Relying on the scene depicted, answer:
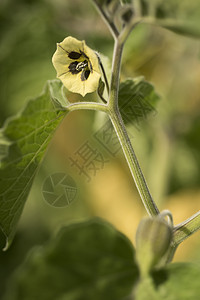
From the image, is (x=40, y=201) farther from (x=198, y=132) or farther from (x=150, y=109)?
(x=150, y=109)

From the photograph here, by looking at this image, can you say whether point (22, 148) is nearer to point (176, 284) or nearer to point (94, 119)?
point (176, 284)

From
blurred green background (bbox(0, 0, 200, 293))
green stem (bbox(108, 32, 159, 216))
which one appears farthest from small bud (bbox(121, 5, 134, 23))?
blurred green background (bbox(0, 0, 200, 293))

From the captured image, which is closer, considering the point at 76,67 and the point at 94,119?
the point at 76,67

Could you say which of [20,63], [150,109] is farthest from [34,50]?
[150,109]

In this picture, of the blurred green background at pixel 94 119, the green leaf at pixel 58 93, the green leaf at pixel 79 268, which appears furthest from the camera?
the blurred green background at pixel 94 119

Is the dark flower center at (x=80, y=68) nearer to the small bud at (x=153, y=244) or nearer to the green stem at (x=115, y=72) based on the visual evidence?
the green stem at (x=115, y=72)

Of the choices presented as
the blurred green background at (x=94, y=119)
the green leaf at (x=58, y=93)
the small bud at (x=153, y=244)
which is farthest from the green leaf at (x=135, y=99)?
the blurred green background at (x=94, y=119)

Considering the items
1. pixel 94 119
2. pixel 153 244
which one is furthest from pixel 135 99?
pixel 94 119
